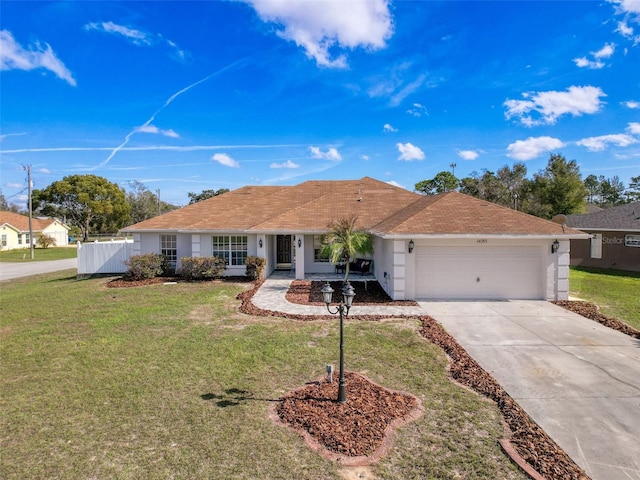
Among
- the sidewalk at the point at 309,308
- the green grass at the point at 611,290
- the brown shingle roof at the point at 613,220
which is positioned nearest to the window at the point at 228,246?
the sidewalk at the point at 309,308

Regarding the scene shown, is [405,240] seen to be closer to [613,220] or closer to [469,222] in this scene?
[469,222]

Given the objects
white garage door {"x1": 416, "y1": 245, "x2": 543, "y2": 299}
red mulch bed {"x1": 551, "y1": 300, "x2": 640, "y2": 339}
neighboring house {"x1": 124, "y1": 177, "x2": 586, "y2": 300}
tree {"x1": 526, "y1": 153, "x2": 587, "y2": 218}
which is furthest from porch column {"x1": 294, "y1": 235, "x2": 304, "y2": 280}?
tree {"x1": 526, "y1": 153, "x2": 587, "y2": 218}

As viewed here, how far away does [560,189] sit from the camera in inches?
1425

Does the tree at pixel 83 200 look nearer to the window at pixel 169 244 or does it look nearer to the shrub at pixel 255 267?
the window at pixel 169 244

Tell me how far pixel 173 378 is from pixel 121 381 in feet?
2.83

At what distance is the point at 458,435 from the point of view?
4449 mm

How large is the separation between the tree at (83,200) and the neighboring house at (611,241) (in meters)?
53.9

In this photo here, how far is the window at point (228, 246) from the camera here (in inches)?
690

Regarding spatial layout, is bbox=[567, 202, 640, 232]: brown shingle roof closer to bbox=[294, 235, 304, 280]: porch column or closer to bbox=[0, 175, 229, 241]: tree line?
bbox=[294, 235, 304, 280]: porch column

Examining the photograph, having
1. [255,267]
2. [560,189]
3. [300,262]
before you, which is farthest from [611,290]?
[560,189]

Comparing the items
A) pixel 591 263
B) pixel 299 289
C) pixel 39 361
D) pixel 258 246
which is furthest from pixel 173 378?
Answer: pixel 591 263

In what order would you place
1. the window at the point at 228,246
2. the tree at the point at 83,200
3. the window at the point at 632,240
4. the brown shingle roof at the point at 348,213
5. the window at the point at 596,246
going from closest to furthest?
the brown shingle roof at the point at 348,213 < the window at the point at 228,246 < the window at the point at 632,240 < the window at the point at 596,246 < the tree at the point at 83,200

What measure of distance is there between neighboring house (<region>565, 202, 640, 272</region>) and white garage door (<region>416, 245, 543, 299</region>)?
513 inches

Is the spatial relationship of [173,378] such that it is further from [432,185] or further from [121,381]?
[432,185]
